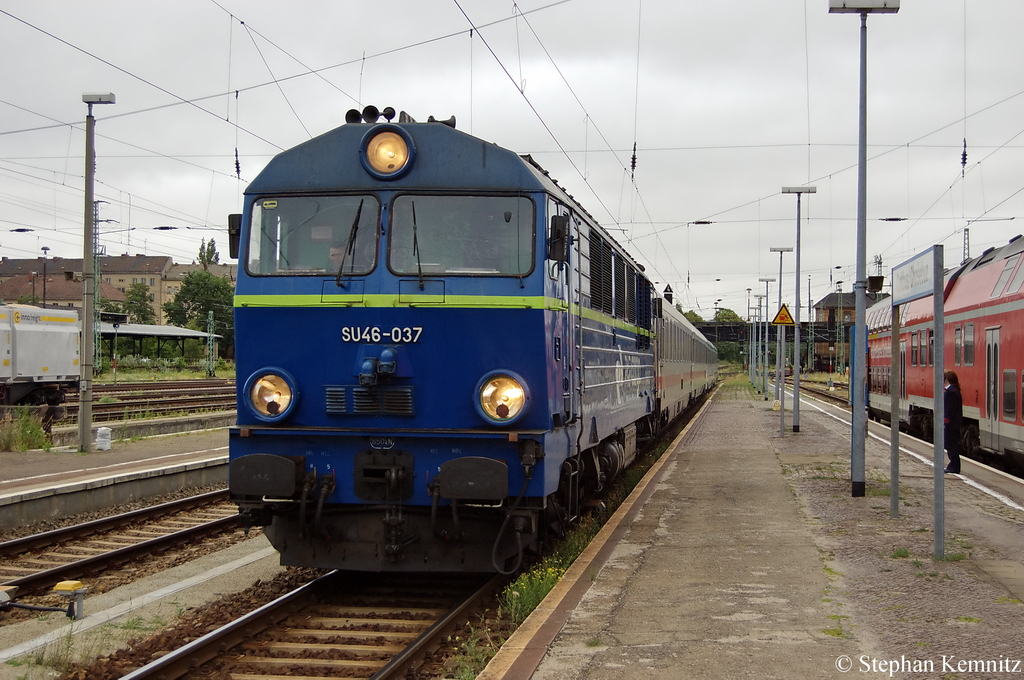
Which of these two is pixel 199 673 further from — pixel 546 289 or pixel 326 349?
pixel 546 289

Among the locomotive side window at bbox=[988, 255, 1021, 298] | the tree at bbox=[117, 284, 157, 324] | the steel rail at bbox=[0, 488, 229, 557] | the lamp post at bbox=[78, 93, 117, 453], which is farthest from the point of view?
the tree at bbox=[117, 284, 157, 324]

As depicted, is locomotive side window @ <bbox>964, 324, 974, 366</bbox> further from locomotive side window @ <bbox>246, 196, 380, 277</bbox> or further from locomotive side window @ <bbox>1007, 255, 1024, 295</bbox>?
locomotive side window @ <bbox>246, 196, 380, 277</bbox>

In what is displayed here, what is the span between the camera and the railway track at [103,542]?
338 inches

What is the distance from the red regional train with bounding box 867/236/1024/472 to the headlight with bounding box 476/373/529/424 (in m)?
7.08

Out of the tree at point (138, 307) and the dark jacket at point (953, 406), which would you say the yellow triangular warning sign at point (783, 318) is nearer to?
the dark jacket at point (953, 406)

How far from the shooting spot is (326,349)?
23.3ft

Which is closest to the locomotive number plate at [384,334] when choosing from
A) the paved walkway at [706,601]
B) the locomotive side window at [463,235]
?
the locomotive side window at [463,235]

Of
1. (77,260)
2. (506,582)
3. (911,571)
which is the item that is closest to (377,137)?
(506,582)

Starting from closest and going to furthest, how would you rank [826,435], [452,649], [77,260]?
[452,649], [826,435], [77,260]

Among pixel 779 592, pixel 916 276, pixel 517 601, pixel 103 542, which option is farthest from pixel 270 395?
pixel 916 276

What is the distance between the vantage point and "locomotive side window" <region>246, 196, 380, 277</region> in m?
7.18

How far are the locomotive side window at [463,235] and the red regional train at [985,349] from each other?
6.96m

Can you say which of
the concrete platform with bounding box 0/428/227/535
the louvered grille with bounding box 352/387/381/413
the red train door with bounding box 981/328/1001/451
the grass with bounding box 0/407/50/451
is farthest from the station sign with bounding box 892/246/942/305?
the grass with bounding box 0/407/50/451

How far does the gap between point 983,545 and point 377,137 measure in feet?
20.8
